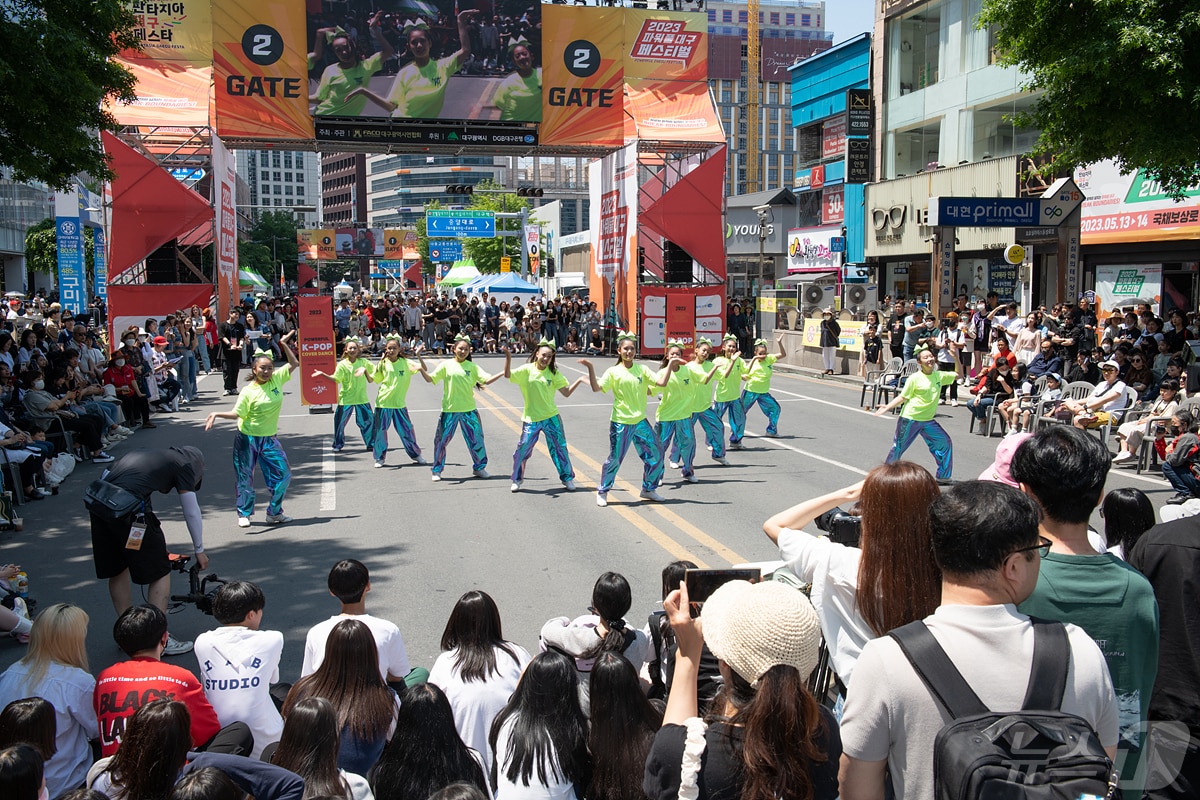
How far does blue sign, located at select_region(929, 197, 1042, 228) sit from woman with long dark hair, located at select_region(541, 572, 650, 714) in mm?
18672

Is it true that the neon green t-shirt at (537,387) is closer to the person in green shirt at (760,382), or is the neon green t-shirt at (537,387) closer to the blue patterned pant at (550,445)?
the blue patterned pant at (550,445)

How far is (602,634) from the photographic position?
15.1 ft

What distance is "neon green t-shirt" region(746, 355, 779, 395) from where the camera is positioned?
15492 millimetres

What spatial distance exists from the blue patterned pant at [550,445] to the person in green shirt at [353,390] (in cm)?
357

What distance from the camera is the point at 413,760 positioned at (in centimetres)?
366

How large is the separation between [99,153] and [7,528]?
7017 millimetres

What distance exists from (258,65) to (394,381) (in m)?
18.0

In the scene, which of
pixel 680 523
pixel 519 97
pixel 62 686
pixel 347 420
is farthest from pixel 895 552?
pixel 519 97

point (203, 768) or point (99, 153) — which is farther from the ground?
point (99, 153)

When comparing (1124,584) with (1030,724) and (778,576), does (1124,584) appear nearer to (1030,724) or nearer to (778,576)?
(1030,724)

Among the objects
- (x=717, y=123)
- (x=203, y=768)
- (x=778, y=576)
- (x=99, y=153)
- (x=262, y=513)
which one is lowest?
(x=262, y=513)

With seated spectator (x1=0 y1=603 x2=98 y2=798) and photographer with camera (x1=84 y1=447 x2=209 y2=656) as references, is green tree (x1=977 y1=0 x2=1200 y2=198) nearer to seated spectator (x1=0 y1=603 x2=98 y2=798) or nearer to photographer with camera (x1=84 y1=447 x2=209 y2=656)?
photographer with camera (x1=84 y1=447 x2=209 y2=656)

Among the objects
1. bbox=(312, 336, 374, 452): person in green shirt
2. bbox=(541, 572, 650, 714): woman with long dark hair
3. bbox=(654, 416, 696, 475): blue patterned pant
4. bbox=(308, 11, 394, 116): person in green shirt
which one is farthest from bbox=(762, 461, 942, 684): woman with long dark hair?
bbox=(308, 11, 394, 116): person in green shirt

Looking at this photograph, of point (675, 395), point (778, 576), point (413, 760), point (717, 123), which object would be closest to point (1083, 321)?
point (675, 395)
